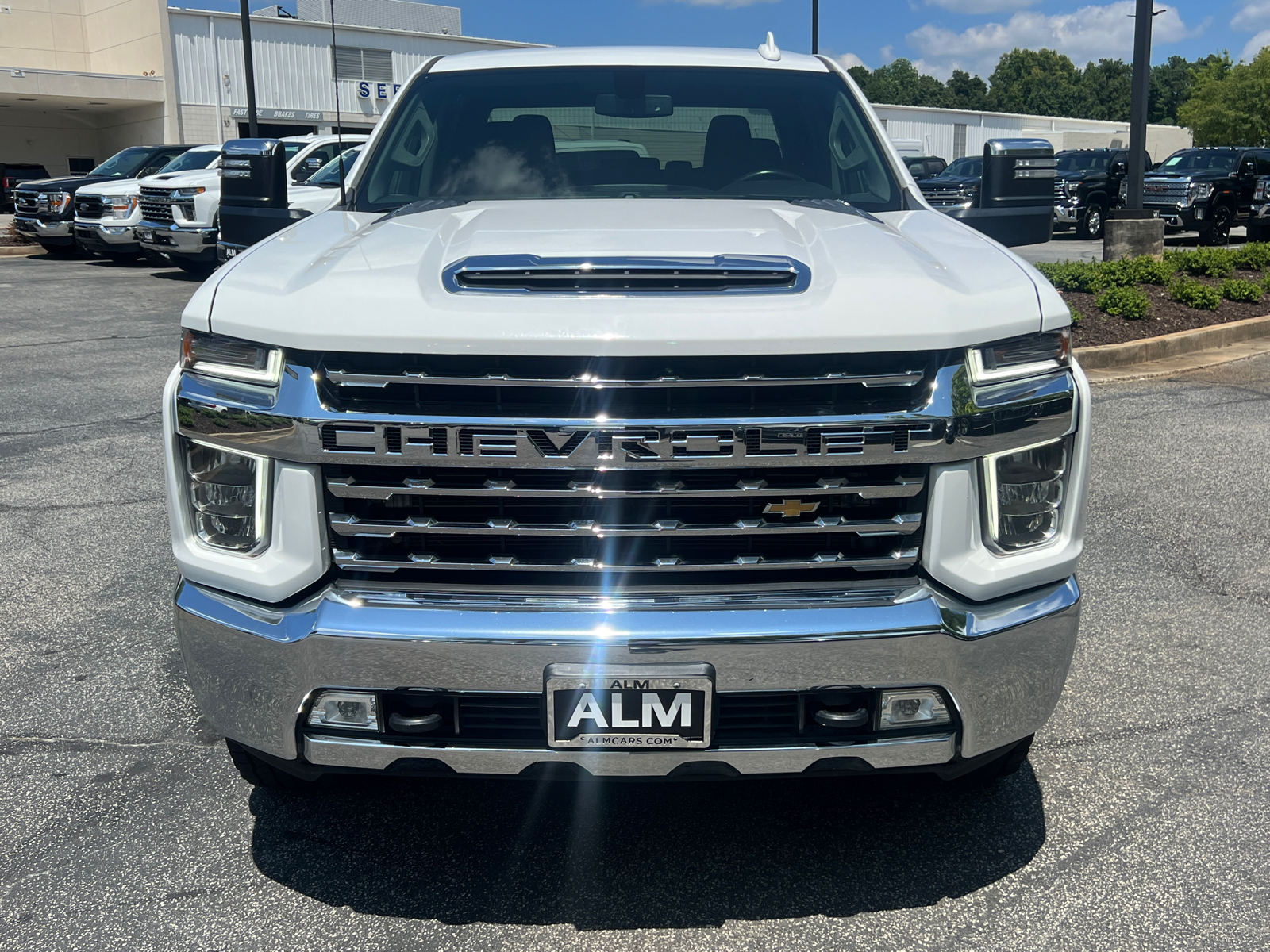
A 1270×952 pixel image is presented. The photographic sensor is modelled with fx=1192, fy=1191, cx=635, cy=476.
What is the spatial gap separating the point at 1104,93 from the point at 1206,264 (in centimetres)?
14654

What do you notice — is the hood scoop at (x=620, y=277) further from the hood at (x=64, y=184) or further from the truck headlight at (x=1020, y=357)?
the hood at (x=64, y=184)

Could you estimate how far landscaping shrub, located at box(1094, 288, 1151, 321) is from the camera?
1017cm

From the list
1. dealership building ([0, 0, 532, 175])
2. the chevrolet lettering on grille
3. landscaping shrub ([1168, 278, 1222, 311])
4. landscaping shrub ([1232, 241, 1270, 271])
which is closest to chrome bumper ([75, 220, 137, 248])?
landscaping shrub ([1168, 278, 1222, 311])

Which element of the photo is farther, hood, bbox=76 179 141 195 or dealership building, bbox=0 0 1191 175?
dealership building, bbox=0 0 1191 175

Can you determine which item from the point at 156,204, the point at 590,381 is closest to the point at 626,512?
the point at 590,381

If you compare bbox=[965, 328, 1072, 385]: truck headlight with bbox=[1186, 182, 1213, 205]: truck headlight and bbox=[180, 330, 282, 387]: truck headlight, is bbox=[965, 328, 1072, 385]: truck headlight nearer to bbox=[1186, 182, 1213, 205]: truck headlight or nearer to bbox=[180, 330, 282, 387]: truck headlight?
bbox=[180, 330, 282, 387]: truck headlight

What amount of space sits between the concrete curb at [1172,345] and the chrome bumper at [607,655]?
7.00 meters

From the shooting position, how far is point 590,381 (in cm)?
232

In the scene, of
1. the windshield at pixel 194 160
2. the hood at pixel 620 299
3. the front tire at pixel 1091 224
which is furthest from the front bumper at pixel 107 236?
the hood at pixel 620 299

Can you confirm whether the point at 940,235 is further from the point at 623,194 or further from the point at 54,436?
the point at 54,436

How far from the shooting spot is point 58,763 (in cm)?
336

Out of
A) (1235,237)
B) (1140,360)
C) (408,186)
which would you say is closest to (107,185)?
(1140,360)

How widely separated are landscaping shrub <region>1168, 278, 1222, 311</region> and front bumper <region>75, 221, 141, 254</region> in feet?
48.7

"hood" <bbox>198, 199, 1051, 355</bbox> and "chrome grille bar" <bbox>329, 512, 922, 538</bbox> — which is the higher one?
"hood" <bbox>198, 199, 1051, 355</bbox>
